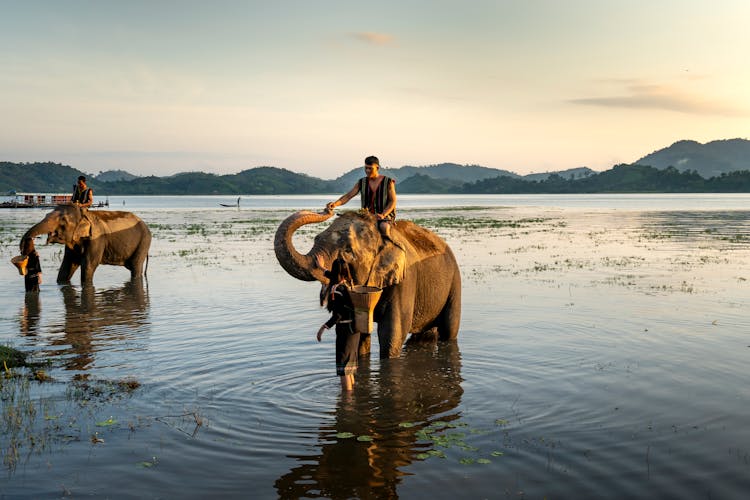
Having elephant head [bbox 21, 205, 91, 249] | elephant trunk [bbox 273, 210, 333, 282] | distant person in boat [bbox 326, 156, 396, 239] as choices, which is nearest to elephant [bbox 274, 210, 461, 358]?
elephant trunk [bbox 273, 210, 333, 282]

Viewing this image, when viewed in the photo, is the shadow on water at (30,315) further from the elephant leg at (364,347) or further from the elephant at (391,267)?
the elephant at (391,267)

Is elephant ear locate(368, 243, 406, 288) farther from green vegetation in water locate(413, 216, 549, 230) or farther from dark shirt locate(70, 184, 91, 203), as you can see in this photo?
green vegetation in water locate(413, 216, 549, 230)

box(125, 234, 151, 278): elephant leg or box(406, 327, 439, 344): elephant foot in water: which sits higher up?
box(125, 234, 151, 278): elephant leg

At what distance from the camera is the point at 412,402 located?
9.21 meters

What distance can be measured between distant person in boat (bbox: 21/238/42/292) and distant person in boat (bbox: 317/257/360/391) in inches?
526

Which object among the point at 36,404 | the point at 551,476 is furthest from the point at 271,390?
the point at 551,476

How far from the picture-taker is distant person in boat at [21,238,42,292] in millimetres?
18703

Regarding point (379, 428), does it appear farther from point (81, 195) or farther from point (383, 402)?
point (81, 195)

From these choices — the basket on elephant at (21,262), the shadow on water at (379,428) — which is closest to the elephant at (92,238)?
the basket on elephant at (21,262)

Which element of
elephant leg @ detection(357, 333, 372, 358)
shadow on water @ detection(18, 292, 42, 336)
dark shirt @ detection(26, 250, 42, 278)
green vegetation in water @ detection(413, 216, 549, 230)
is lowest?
shadow on water @ detection(18, 292, 42, 336)

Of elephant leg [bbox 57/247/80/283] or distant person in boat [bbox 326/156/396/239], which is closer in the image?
distant person in boat [bbox 326/156/396/239]

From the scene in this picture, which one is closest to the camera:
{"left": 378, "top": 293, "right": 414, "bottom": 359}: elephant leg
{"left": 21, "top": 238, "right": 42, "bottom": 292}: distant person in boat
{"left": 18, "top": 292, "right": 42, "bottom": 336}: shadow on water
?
{"left": 378, "top": 293, "right": 414, "bottom": 359}: elephant leg

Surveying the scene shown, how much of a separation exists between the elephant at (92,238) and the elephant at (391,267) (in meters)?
12.6

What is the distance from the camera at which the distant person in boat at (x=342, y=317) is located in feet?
27.8
